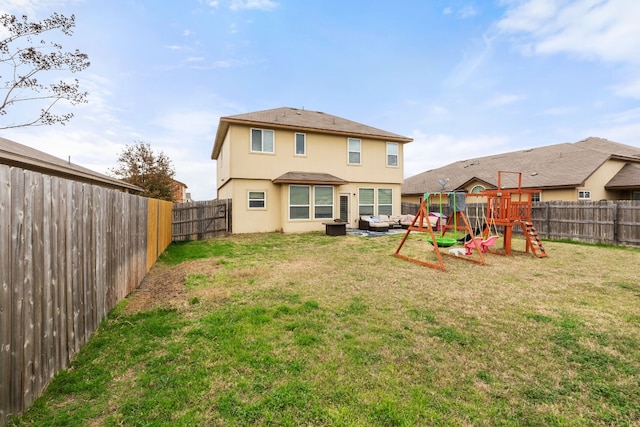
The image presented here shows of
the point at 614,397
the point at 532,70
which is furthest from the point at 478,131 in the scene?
the point at 614,397

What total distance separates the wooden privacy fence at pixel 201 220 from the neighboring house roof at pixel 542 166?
58.0ft

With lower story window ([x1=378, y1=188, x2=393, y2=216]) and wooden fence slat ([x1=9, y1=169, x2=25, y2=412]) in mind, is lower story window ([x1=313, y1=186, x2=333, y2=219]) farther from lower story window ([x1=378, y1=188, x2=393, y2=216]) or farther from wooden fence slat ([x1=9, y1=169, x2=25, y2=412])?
wooden fence slat ([x1=9, y1=169, x2=25, y2=412])

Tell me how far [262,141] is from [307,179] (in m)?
3.09

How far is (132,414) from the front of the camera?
2129mm

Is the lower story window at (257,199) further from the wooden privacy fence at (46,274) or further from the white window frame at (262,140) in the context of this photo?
the wooden privacy fence at (46,274)

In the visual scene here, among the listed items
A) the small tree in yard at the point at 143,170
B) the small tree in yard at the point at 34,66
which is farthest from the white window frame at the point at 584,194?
the small tree in yard at the point at 143,170

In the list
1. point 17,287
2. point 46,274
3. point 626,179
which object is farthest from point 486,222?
point 626,179

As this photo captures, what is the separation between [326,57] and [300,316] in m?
16.6

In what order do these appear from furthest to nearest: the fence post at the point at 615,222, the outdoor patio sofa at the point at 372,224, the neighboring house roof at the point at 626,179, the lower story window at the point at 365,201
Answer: the lower story window at the point at 365,201, the neighboring house roof at the point at 626,179, the outdoor patio sofa at the point at 372,224, the fence post at the point at 615,222

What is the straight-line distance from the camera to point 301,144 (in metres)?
15.2

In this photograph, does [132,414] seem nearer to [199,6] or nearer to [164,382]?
[164,382]

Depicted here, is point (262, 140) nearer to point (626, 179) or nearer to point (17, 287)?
point (17, 287)

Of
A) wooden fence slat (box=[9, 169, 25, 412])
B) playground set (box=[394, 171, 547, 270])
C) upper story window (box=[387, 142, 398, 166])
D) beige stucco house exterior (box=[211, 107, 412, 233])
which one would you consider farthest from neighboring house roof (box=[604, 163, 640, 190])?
wooden fence slat (box=[9, 169, 25, 412])

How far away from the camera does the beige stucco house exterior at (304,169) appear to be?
45.9 ft
